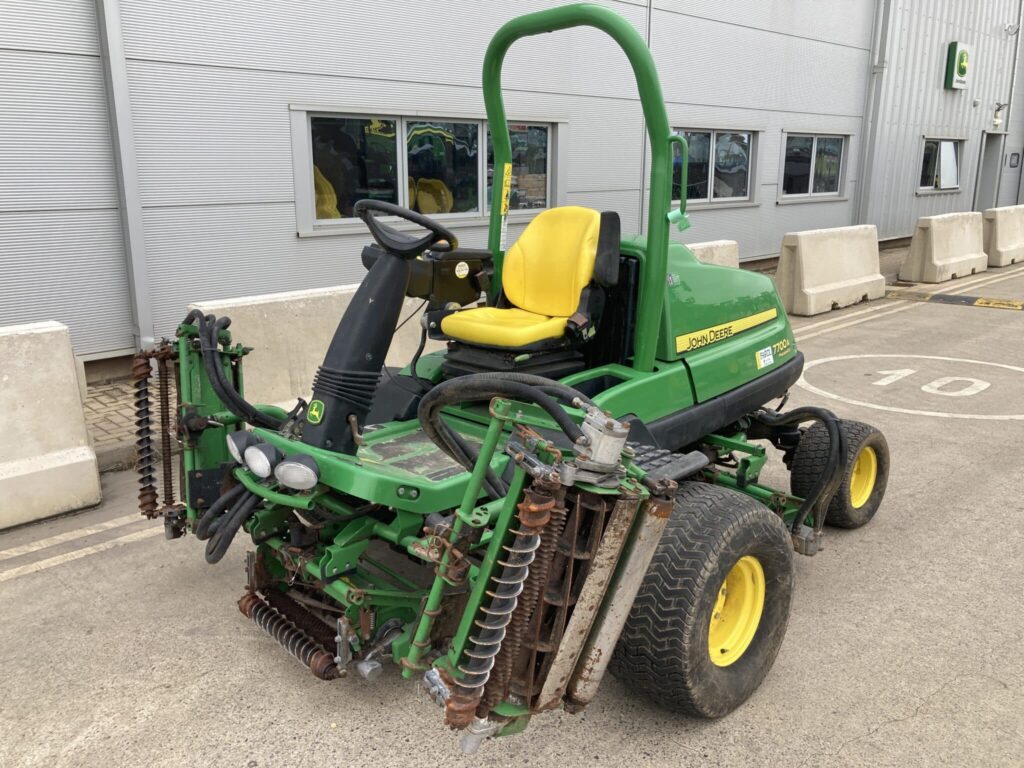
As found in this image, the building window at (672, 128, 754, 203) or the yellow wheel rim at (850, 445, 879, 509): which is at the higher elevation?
the building window at (672, 128, 754, 203)

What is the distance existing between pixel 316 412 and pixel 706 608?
4.98 feet

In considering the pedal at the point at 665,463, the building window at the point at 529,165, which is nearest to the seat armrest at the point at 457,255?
the pedal at the point at 665,463

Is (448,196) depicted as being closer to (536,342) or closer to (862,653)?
(536,342)

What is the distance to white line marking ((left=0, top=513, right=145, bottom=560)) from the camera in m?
4.18

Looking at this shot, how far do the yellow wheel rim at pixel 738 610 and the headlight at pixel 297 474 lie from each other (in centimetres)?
150

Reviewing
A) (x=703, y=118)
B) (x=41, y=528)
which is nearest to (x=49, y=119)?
(x=41, y=528)

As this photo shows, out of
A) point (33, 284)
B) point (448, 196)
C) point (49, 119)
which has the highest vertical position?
point (49, 119)

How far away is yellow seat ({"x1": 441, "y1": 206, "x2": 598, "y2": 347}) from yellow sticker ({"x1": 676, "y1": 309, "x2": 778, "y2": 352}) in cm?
53

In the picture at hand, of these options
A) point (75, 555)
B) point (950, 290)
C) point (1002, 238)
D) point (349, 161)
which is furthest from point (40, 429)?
point (1002, 238)

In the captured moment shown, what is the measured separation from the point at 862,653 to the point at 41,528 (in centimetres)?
397

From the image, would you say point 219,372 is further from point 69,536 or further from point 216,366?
point 69,536

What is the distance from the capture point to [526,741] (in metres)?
2.85

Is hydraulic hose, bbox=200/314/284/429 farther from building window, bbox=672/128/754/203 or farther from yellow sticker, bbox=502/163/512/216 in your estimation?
building window, bbox=672/128/754/203

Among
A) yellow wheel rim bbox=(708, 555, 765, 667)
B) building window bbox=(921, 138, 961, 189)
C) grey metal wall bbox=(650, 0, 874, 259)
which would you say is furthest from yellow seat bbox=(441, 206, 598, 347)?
building window bbox=(921, 138, 961, 189)
